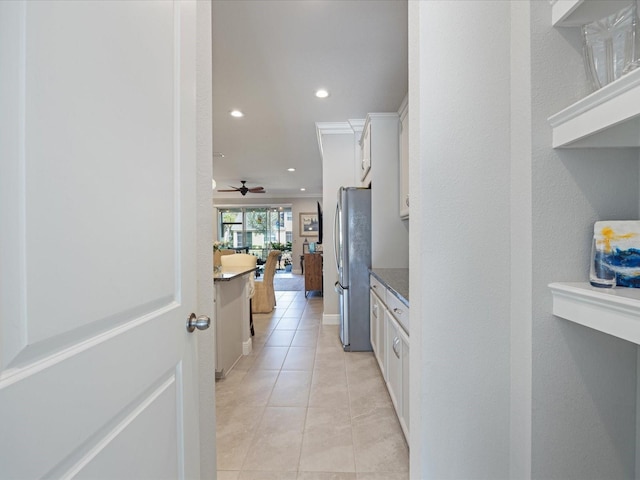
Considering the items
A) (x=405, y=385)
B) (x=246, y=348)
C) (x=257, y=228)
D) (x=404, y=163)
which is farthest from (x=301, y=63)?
(x=257, y=228)

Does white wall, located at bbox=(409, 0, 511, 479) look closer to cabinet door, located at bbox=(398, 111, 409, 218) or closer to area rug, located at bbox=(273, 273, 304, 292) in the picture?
cabinet door, located at bbox=(398, 111, 409, 218)

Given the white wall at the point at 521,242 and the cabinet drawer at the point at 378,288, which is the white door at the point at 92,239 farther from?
the cabinet drawer at the point at 378,288

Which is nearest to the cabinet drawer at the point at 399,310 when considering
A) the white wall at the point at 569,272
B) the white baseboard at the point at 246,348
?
the white wall at the point at 569,272

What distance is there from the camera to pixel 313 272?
21.5 feet

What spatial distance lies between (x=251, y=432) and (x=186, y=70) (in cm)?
195

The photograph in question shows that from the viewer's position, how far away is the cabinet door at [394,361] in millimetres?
1783

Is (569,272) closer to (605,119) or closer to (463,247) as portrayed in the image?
(463,247)

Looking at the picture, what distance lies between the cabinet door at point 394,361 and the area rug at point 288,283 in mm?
5380

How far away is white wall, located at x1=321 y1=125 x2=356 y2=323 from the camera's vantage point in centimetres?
400

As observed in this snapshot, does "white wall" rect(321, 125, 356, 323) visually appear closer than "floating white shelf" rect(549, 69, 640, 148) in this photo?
No

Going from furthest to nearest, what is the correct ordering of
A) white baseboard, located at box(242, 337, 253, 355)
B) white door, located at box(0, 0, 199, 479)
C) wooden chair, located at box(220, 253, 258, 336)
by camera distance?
wooden chair, located at box(220, 253, 258, 336)
white baseboard, located at box(242, 337, 253, 355)
white door, located at box(0, 0, 199, 479)

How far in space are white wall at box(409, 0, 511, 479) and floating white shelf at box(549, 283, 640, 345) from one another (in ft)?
0.56

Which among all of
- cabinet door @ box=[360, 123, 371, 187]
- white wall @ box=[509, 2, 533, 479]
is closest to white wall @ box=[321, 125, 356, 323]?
cabinet door @ box=[360, 123, 371, 187]

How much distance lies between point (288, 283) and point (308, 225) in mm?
2541
